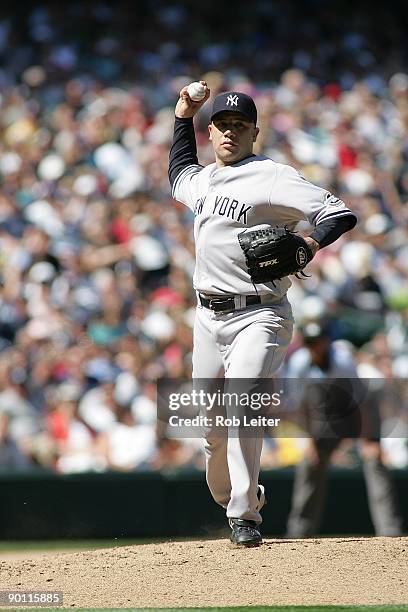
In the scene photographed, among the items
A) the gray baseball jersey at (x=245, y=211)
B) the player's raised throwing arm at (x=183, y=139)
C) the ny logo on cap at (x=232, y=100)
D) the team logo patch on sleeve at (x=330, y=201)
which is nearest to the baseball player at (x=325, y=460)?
the player's raised throwing arm at (x=183, y=139)

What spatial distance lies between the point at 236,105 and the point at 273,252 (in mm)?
715

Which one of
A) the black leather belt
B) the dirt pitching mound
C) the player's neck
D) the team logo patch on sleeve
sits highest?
the player's neck

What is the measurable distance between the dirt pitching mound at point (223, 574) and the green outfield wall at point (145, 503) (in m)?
3.23

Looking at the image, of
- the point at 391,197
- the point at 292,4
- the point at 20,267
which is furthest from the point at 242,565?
the point at 292,4

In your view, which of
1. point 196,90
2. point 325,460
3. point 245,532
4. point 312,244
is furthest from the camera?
point 325,460

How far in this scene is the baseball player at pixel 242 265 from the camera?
16.8 ft

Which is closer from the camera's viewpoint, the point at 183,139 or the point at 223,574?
the point at 223,574

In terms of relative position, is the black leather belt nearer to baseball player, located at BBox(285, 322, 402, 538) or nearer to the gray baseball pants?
the gray baseball pants

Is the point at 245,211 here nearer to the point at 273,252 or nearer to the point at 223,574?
the point at 273,252

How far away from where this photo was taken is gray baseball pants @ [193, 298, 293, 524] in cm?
514

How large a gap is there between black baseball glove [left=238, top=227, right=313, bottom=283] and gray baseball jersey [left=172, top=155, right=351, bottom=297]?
0.09 metres

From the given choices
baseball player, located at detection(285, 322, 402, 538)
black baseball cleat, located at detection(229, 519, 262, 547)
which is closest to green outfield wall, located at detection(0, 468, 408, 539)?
baseball player, located at detection(285, 322, 402, 538)

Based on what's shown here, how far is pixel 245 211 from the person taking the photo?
5.17 metres

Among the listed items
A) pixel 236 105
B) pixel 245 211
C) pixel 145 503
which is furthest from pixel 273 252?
pixel 145 503
